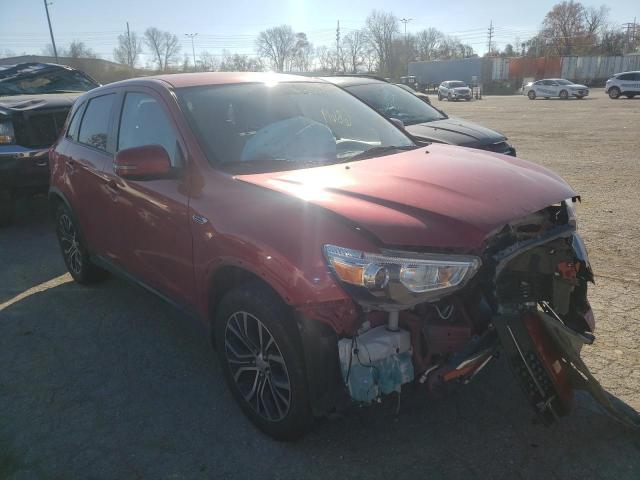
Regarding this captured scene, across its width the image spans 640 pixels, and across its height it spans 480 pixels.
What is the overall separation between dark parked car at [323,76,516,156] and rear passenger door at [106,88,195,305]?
347 centimetres

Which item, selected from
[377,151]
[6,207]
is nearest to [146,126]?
[377,151]

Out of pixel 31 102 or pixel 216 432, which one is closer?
pixel 216 432

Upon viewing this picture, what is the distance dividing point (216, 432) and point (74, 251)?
2.85 m

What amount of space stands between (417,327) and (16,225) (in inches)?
275

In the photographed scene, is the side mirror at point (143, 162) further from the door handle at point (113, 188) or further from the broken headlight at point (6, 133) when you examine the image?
the broken headlight at point (6, 133)

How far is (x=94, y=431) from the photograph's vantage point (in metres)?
2.90

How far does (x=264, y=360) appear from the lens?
8.78 ft

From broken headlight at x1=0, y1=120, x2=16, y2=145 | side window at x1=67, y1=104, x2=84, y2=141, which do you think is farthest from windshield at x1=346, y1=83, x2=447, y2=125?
broken headlight at x1=0, y1=120, x2=16, y2=145

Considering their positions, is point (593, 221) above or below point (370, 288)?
below

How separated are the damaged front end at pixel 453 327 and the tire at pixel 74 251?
3.26m

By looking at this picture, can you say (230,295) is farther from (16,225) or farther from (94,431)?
(16,225)

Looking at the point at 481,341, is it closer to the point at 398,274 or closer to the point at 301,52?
the point at 398,274

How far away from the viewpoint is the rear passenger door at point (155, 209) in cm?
308

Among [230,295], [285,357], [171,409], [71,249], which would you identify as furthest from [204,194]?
[71,249]
